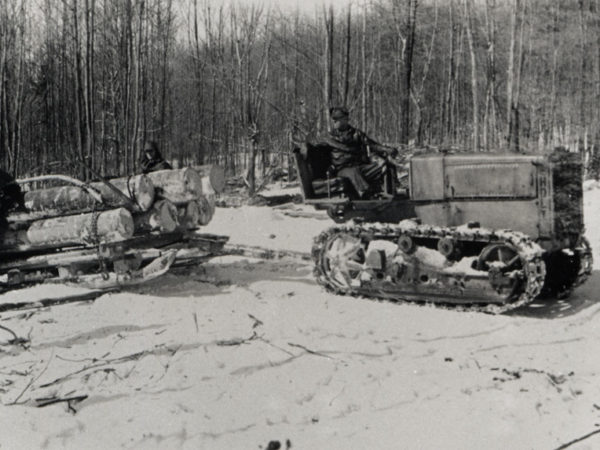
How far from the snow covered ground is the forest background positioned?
738 centimetres

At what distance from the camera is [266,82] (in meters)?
21.7

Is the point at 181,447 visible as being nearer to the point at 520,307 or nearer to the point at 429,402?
the point at 429,402

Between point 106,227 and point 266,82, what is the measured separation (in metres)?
15.1

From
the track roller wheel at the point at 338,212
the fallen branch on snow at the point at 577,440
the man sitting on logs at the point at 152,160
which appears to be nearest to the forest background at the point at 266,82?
the man sitting on logs at the point at 152,160

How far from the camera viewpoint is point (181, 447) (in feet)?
11.2

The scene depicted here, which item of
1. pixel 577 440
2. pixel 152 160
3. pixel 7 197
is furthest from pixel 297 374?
pixel 152 160

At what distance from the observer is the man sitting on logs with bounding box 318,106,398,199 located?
25.2 feet

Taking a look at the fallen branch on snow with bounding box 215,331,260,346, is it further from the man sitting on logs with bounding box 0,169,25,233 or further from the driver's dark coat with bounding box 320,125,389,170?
the man sitting on logs with bounding box 0,169,25,233

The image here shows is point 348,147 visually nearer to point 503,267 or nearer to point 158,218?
point 158,218

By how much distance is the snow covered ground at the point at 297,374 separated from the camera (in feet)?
11.7

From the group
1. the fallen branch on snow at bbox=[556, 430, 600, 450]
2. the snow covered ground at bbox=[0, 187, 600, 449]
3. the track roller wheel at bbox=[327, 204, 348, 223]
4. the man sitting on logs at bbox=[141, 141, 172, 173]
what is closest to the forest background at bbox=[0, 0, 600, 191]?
the man sitting on logs at bbox=[141, 141, 172, 173]

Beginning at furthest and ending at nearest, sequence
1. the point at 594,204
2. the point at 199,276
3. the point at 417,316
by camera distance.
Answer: the point at 594,204 < the point at 199,276 < the point at 417,316

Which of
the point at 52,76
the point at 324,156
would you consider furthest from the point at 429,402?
the point at 52,76

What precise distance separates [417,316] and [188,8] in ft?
71.4
